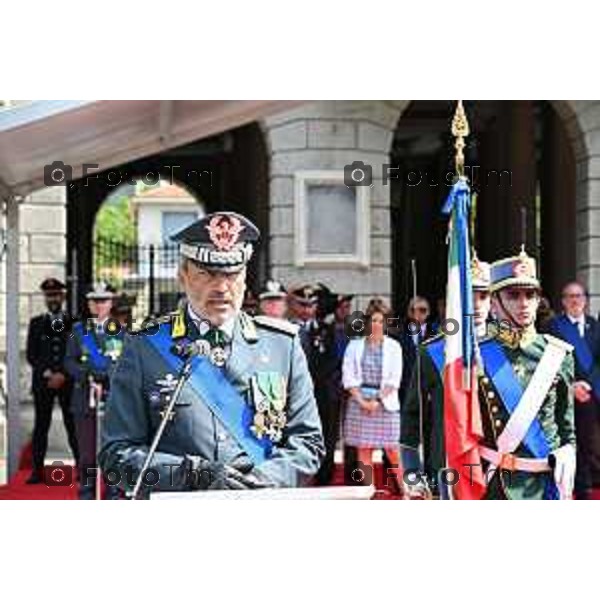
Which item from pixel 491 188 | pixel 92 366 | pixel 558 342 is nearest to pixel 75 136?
pixel 92 366

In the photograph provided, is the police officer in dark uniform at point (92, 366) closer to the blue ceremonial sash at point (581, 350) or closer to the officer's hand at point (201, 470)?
the officer's hand at point (201, 470)

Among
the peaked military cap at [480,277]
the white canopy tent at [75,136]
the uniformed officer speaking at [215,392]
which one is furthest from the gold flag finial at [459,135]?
the uniformed officer speaking at [215,392]

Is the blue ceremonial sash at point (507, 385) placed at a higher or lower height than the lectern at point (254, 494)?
higher

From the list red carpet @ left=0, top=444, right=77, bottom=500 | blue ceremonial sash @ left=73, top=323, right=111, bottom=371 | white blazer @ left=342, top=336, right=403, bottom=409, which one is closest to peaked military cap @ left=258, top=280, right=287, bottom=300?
white blazer @ left=342, top=336, right=403, bottom=409

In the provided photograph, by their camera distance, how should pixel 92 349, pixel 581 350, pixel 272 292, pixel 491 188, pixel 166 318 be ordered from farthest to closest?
1. pixel 491 188
2. pixel 92 349
3. pixel 581 350
4. pixel 272 292
5. pixel 166 318

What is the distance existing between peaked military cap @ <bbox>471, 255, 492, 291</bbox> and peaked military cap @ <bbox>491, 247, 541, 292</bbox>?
0.07ft

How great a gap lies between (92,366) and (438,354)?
1.82 metres

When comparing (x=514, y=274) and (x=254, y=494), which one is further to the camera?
(x=514, y=274)

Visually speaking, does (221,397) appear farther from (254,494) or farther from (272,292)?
(272,292)

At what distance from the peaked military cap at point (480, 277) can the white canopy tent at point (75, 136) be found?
44.4 inches

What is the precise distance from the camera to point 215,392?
5543mm

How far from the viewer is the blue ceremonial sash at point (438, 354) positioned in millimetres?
5910
